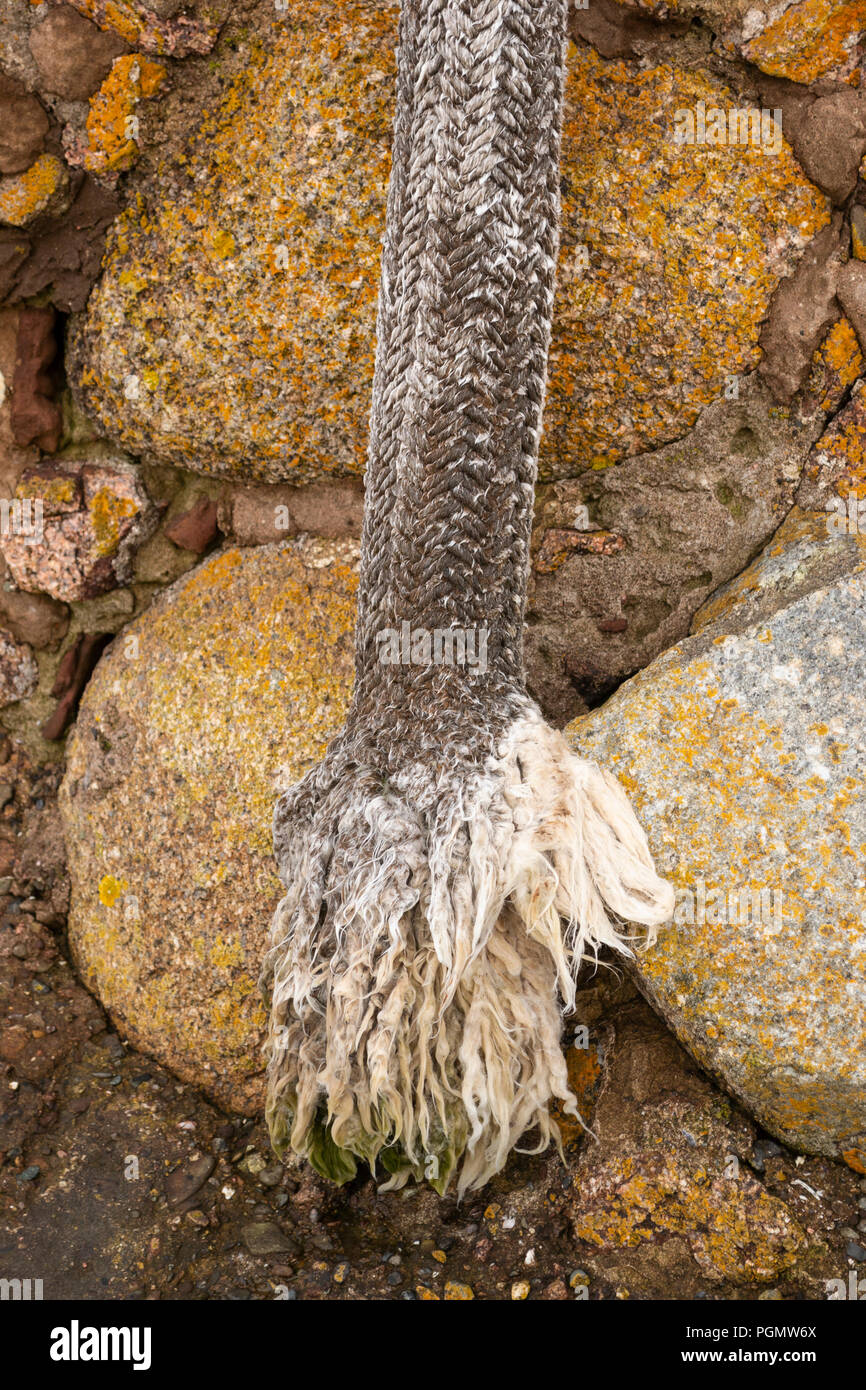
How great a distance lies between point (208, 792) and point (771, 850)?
121 centimetres

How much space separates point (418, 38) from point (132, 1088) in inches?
86.5

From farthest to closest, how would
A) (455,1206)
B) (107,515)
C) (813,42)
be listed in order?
(107,515) < (813,42) < (455,1206)

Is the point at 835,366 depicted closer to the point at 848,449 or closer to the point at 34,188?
the point at 848,449

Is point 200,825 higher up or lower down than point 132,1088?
higher up

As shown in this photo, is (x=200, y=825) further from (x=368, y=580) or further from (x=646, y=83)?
(x=646, y=83)

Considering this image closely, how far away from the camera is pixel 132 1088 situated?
8.20 ft

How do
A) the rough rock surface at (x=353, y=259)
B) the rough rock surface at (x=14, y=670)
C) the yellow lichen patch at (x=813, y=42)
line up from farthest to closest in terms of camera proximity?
the rough rock surface at (x=14, y=670) → the rough rock surface at (x=353, y=259) → the yellow lichen patch at (x=813, y=42)

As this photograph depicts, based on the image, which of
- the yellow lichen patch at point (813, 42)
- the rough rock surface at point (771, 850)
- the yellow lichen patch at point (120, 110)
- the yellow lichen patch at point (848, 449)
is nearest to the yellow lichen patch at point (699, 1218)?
the rough rock surface at point (771, 850)

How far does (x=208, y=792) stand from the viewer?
254 cm

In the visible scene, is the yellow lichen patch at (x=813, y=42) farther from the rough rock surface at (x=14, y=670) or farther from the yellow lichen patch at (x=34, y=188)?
the rough rock surface at (x=14, y=670)

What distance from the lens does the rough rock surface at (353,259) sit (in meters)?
2.36

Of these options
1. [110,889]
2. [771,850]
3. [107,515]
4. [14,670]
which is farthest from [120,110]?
[771,850]

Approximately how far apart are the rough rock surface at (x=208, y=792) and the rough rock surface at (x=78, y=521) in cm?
21

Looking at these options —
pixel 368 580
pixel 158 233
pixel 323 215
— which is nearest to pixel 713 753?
pixel 368 580
